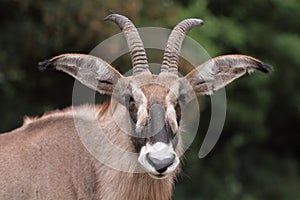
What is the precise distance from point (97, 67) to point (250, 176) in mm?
17869

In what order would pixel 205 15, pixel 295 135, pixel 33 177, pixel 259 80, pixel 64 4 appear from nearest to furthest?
pixel 33 177
pixel 64 4
pixel 205 15
pixel 259 80
pixel 295 135

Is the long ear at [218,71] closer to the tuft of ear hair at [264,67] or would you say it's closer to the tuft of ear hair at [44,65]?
the tuft of ear hair at [264,67]

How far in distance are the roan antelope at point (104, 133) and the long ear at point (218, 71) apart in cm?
1

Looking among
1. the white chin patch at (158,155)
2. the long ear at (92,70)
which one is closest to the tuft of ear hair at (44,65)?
the long ear at (92,70)

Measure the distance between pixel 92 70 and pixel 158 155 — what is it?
136 centimetres

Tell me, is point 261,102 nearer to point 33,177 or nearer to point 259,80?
point 259,80

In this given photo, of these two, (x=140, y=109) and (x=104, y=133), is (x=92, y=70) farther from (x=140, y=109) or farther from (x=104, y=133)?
(x=140, y=109)

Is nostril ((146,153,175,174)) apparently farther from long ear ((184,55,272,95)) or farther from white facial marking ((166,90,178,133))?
long ear ((184,55,272,95))

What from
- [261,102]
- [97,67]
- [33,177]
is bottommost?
[261,102]

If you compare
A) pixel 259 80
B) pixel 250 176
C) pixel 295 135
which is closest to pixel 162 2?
pixel 259 80

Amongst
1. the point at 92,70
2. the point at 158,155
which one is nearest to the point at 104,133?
the point at 92,70

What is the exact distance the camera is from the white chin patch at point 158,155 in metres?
7.39

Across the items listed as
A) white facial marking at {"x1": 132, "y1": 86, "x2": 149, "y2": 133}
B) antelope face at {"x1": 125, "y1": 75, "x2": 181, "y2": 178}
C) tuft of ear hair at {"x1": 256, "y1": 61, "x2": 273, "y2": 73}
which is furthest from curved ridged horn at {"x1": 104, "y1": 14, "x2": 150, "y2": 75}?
tuft of ear hair at {"x1": 256, "y1": 61, "x2": 273, "y2": 73}

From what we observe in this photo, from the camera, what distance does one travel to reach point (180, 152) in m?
8.34
